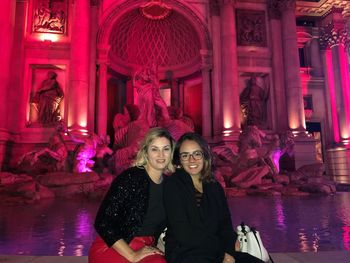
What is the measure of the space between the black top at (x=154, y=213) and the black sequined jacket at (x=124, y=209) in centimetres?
6

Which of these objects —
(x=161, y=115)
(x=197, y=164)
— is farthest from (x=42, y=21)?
(x=197, y=164)

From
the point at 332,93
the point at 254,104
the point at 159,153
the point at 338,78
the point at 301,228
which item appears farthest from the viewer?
the point at 332,93

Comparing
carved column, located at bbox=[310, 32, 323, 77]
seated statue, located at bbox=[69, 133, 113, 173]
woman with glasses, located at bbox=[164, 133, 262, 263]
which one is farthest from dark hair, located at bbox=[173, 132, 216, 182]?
carved column, located at bbox=[310, 32, 323, 77]

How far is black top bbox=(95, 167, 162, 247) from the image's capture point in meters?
1.83

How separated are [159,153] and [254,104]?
16.1 metres

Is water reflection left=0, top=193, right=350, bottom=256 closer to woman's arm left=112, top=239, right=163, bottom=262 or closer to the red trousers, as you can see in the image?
the red trousers

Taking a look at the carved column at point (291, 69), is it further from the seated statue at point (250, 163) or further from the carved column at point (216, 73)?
the seated statue at point (250, 163)

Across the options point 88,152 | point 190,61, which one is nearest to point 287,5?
point 190,61

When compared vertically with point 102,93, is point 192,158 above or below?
below

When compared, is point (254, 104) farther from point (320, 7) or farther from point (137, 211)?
point (137, 211)

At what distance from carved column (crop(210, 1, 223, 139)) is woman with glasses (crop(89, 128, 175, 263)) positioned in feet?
46.8

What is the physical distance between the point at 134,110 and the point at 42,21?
22.9ft

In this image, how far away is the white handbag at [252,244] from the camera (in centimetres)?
209

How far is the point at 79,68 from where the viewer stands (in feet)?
48.0
